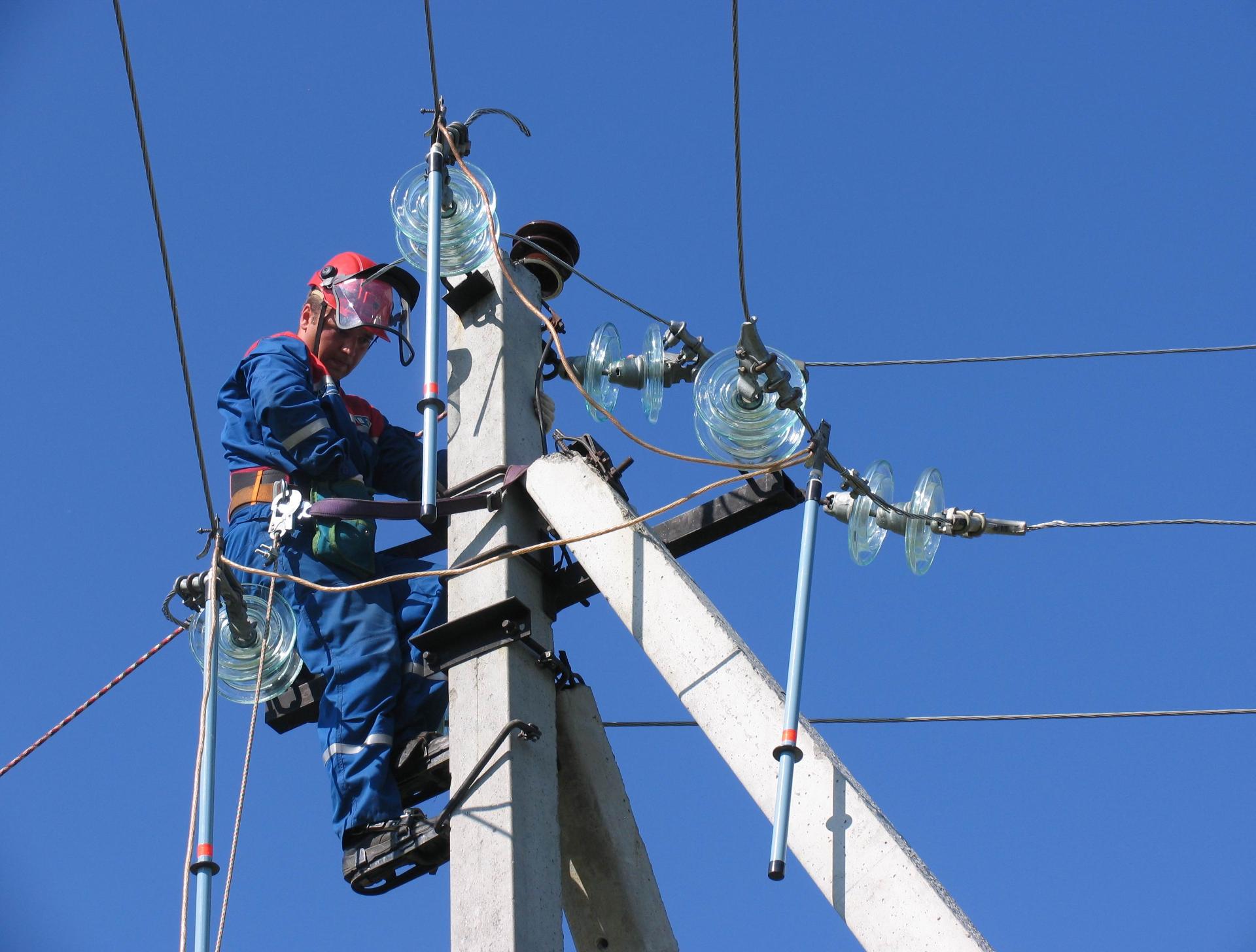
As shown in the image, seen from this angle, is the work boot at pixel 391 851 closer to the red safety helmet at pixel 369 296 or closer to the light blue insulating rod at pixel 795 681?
the light blue insulating rod at pixel 795 681

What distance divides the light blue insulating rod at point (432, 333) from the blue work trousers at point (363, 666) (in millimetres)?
476

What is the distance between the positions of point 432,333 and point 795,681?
167cm

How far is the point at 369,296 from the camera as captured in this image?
6645 mm

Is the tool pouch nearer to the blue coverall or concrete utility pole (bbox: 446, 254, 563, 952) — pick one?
the blue coverall

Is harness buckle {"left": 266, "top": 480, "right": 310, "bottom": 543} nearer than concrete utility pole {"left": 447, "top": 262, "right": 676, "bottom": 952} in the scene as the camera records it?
No

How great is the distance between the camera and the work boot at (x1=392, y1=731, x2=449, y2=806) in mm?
5102

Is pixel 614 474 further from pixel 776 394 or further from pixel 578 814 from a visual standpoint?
pixel 578 814

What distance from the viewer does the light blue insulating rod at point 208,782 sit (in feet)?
13.5

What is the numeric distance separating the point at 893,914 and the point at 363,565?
2556mm

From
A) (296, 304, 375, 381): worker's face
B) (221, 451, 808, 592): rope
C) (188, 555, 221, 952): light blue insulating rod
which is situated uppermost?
(296, 304, 375, 381): worker's face

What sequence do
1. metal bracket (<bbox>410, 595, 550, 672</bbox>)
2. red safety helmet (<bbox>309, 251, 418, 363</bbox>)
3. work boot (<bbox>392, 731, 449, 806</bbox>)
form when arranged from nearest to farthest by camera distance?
metal bracket (<bbox>410, 595, 550, 672</bbox>)
work boot (<bbox>392, 731, 449, 806</bbox>)
red safety helmet (<bbox>309, 251, 418, 363</bbox>)

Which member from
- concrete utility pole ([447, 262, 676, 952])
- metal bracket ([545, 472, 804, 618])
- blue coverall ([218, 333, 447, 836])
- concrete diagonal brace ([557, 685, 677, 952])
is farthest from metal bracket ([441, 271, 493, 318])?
concrete diagonal brace ([557, 685, 677, 952])

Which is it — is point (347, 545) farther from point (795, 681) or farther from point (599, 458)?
point (795, 681)

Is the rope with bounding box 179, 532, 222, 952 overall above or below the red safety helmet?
below
